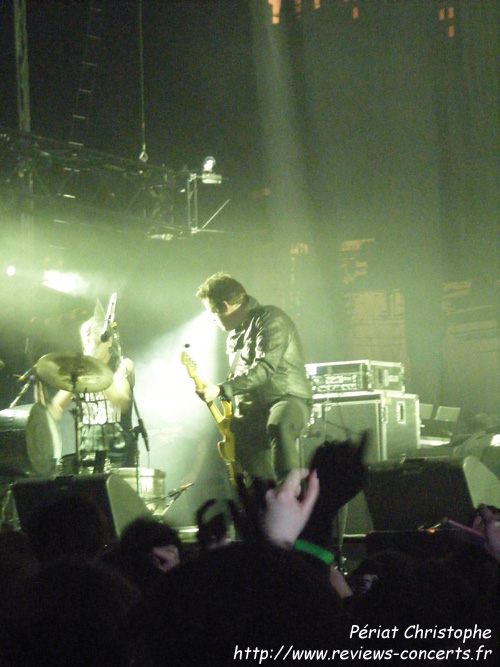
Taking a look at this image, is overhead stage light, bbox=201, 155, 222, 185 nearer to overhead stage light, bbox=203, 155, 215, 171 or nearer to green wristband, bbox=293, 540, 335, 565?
overhead stage light, bbox=203, 155, 215, 171

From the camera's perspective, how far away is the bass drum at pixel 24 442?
23.1ft

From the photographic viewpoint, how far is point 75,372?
712cm

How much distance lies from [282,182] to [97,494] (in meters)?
7.96

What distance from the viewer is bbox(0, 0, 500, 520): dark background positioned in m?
10.7

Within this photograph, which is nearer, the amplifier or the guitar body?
the guitar body

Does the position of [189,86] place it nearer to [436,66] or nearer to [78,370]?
[436,66]

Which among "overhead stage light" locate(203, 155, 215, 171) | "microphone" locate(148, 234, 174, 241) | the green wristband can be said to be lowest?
the green wristband

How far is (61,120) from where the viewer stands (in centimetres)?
1116

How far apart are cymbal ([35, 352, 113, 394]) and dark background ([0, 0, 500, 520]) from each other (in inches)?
106

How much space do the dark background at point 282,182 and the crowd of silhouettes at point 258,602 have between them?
833 cm

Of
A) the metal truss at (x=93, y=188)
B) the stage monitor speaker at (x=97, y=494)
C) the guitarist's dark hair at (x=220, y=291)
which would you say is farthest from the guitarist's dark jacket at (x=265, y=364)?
the metal truss at (x=93, y=188)

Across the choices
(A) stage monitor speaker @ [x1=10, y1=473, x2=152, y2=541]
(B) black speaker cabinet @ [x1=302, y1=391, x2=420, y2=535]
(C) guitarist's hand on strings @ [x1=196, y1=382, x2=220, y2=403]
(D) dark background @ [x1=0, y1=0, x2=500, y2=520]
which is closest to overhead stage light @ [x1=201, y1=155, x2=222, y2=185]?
(D) dark background @ [x1=0, y1=0, x2=500, y2=520]

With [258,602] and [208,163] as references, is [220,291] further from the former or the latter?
[258,602]

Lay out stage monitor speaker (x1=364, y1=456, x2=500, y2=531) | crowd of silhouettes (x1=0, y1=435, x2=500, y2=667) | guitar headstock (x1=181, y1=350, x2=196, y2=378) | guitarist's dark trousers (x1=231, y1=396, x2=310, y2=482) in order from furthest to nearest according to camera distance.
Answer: guitar headstock (x1=181, y1=350, x2=196, y2=378), guitarist's dark trousers (x1=231, y1=396, x2=310, y2=482), stage monitor speaker (x1=364, y1=456, x2=500, y2=531), crowd of silhouettes (x1=0, y1=435, x2=500, y2=667)
